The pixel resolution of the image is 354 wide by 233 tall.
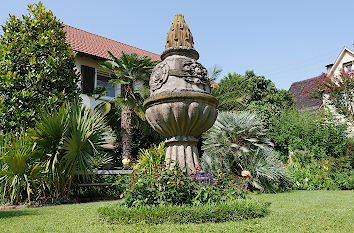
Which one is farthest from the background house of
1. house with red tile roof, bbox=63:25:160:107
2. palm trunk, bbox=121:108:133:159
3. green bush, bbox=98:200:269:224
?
green bush, bbox=98:200:269:224

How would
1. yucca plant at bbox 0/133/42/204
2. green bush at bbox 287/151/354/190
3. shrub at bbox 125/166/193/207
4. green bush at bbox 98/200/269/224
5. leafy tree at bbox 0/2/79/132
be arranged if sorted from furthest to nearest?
green bush at bbox 287/151/354/190 → leafy tree at bbox 0/2/79/132 → yucca plant at bbox 0/133/42/204 → shrub at bbox 125/166/193/207 → green bush at bbox 98/200/269/224

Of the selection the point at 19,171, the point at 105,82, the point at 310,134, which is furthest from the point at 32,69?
the point at 310,134

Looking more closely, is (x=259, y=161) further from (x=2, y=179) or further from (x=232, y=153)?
(x=2, y=179)

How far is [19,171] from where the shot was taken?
22.1 feet

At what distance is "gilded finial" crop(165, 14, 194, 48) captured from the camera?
5.98 m

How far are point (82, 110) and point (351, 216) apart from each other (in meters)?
6.84

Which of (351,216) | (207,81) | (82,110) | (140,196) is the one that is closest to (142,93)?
(82,110)

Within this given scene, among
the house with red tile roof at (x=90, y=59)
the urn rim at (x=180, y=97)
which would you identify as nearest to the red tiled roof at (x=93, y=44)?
the house with red tile roof at (x=90, y=59)

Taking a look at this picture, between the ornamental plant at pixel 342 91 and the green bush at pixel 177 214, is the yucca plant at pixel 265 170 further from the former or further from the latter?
the ornamental plant at pixel 342 91

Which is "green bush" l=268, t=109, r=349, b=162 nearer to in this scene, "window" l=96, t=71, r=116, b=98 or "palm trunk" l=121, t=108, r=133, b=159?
"palm trunk" l=121, t=108, r=133, b=159

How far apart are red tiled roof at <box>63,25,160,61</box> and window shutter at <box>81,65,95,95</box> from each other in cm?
90

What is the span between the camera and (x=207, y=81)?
5.82 metres

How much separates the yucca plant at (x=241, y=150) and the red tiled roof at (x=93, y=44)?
25.3 feet

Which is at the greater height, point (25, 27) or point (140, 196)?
point (25, 27)
